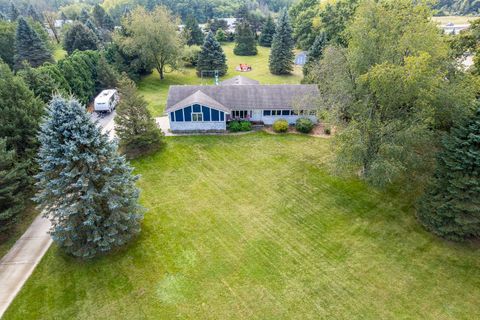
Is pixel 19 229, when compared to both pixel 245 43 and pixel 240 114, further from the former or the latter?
pixel 245 43

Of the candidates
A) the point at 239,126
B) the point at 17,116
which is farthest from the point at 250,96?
the point at 17,116

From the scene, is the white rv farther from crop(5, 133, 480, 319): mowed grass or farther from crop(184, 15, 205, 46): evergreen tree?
crop(184, 15, 205, 46): evergreen tree

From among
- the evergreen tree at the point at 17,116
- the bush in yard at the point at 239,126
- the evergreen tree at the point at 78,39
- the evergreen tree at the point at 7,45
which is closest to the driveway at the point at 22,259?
the evergreen tree at the point at 17,116

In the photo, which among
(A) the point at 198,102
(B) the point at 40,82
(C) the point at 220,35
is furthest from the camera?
(C) the point at 220,35

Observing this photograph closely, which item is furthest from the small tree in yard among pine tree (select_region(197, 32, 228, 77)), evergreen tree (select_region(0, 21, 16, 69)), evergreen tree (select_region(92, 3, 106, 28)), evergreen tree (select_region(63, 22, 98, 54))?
evergreen tree (select_region(92, 3, 106, 28))

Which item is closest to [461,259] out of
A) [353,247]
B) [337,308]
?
[353,247]

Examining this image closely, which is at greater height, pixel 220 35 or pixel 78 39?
pixel 78 39

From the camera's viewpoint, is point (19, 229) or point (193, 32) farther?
point (193, 32)
